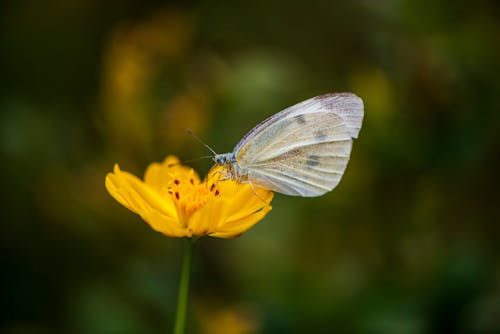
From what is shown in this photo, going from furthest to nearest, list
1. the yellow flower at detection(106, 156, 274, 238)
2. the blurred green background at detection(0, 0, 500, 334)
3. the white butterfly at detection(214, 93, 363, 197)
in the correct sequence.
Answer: the blurred green background at detection(0, 0, 500, 334)
the white butterfly at detection(214, 93, 363, 197)
the yellow flower at detection(106, 156, 274, 238)

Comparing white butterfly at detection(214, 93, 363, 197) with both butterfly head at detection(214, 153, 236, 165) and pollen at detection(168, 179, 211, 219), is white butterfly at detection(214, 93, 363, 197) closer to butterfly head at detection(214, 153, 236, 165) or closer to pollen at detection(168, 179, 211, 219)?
butterfly head at detection(214, 153, 236, 165)

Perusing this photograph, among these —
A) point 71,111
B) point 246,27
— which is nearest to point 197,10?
point 246,27

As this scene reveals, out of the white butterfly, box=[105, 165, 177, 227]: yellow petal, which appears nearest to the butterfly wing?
the white butterfly

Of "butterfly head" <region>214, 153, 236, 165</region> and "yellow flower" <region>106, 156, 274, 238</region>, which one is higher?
"butterfly head" <region>214, 153, 236, 165</region>

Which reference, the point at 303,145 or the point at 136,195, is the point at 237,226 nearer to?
the point at 136,195

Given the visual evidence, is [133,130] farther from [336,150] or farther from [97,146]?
[336,150]

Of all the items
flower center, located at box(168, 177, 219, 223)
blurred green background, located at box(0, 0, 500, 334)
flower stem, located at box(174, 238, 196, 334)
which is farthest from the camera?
blurred green background, located at box(0, 0, 500, 334)

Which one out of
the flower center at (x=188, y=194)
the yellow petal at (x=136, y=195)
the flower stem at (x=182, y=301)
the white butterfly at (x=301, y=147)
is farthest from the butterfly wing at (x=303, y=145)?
the flower stem at (x=182, y=301)

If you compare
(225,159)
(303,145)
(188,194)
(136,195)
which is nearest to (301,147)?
(303,145)

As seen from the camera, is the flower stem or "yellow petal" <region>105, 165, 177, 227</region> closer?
the flower stem
